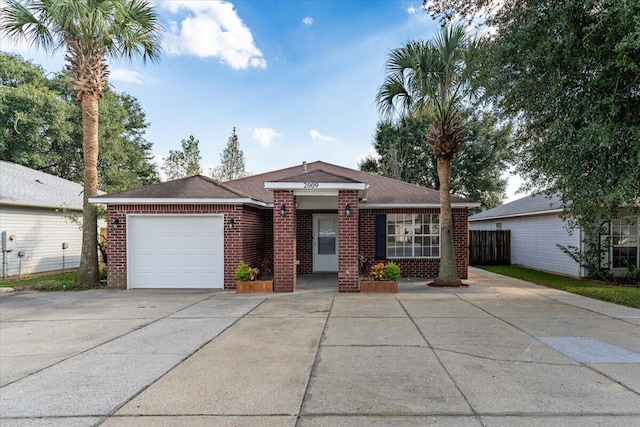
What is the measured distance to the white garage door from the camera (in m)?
10.7

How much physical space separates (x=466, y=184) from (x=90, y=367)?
2981 cm

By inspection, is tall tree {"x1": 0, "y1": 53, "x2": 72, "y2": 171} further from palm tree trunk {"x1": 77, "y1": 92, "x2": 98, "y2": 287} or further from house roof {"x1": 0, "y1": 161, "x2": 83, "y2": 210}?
palm tree trunk {"x1": 77, "y1": 92, "x2": 98, "y2": 287}

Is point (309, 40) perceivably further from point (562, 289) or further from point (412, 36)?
point (562, 289)

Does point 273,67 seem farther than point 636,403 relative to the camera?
Yes

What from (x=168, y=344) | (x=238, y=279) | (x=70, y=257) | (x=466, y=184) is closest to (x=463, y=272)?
(x=238, y=279)

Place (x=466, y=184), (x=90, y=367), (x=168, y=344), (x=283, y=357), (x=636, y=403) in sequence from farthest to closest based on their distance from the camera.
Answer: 1. (x=466, y=184)
2. (x=168, y=344)
3. (x=283, y=357)
4. (x=90, y=367)
5. (x=636, y=403)

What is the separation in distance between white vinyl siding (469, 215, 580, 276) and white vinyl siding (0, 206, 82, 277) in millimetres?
19202

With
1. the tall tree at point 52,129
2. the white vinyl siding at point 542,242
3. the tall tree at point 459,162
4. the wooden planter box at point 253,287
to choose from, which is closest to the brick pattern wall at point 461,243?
the white vinyl siding at point 542,242

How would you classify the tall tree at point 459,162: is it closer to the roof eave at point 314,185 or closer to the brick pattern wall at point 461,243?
the brick pattern wall at point 461,243

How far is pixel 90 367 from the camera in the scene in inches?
177

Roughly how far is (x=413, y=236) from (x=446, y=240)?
5.80 feet

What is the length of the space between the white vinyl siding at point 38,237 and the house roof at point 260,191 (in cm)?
486

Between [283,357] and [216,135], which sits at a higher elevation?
[216,135]

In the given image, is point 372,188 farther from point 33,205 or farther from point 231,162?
point 231,162
